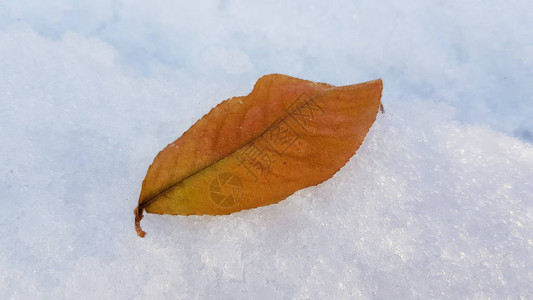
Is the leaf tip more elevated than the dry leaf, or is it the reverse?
the dry leaf

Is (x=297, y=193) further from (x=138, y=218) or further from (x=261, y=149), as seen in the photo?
(x=138, y=218)

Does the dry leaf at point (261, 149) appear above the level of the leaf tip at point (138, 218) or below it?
above

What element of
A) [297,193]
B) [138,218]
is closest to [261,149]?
[297,193]

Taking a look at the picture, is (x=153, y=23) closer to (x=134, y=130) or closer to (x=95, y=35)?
(x=95, y=35)

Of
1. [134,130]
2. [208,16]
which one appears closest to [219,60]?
[208,16]
